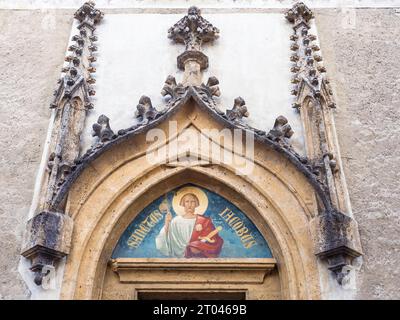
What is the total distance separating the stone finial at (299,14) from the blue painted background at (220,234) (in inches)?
112

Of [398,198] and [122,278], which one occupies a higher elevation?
[398,198]

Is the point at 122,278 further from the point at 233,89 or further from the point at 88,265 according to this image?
the point at 233,89

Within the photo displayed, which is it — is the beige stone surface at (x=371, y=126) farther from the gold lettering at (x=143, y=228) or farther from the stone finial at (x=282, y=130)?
the gold lettering at (x=143, y=228)

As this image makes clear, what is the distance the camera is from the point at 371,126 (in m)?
6.50

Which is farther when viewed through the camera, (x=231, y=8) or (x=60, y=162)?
(x=231, y=8)

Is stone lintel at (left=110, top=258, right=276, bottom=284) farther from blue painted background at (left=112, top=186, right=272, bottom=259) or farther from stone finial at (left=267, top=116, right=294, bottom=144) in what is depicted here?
stone finial at (left=267, top=116, right=294, bottom=144)

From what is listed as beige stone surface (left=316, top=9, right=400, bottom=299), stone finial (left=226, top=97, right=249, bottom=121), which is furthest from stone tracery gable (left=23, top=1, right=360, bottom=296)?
beige stone surface (left=316, top=9, right=400, bottom=299)

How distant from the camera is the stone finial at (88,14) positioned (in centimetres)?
759

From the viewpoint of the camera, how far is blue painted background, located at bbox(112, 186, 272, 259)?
5891 mm

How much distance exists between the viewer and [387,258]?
545 cm

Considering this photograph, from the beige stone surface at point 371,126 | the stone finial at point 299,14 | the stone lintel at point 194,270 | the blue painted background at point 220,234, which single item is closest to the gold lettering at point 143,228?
the blue painted background at point 220,234

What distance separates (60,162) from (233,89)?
2341 mm

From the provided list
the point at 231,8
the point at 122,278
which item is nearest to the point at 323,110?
the point at 231,8

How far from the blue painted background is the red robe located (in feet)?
0.19
